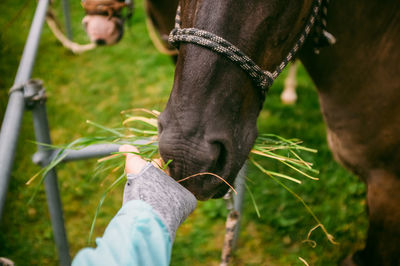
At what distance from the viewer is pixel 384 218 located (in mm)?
1578

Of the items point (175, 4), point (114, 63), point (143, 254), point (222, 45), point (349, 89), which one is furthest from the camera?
point (114, 63)

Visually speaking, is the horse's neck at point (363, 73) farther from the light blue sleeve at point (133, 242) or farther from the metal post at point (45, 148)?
the metal post at point (45, 148)

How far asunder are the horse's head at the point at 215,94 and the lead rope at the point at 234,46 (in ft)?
0.06

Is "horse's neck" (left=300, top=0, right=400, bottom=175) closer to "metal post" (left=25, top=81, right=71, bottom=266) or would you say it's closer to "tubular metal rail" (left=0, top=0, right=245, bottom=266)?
"tubular metal rail" (left=0, top=0, right=245, bottom=266)

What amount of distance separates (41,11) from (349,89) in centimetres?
185

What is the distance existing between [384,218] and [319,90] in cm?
67

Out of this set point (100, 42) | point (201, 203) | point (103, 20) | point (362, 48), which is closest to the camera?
point (362, 48)

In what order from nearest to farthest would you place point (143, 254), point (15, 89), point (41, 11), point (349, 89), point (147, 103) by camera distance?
1. point (143, 254)
2. point (15, 89)
3. point (349, 89)
4. point (41, 11)
5. point (147, 103)

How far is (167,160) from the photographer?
1112mm

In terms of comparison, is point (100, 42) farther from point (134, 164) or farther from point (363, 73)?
point (363, 73)

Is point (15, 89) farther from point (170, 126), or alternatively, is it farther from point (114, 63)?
point (114, 63)

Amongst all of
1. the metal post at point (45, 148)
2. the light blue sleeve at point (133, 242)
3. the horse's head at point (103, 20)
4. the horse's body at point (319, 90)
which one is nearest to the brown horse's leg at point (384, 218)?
the horse's body at point (319, 90)

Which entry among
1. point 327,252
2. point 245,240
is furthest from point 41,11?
point 327,252

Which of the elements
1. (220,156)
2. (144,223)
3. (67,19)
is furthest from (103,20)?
(67,19)
